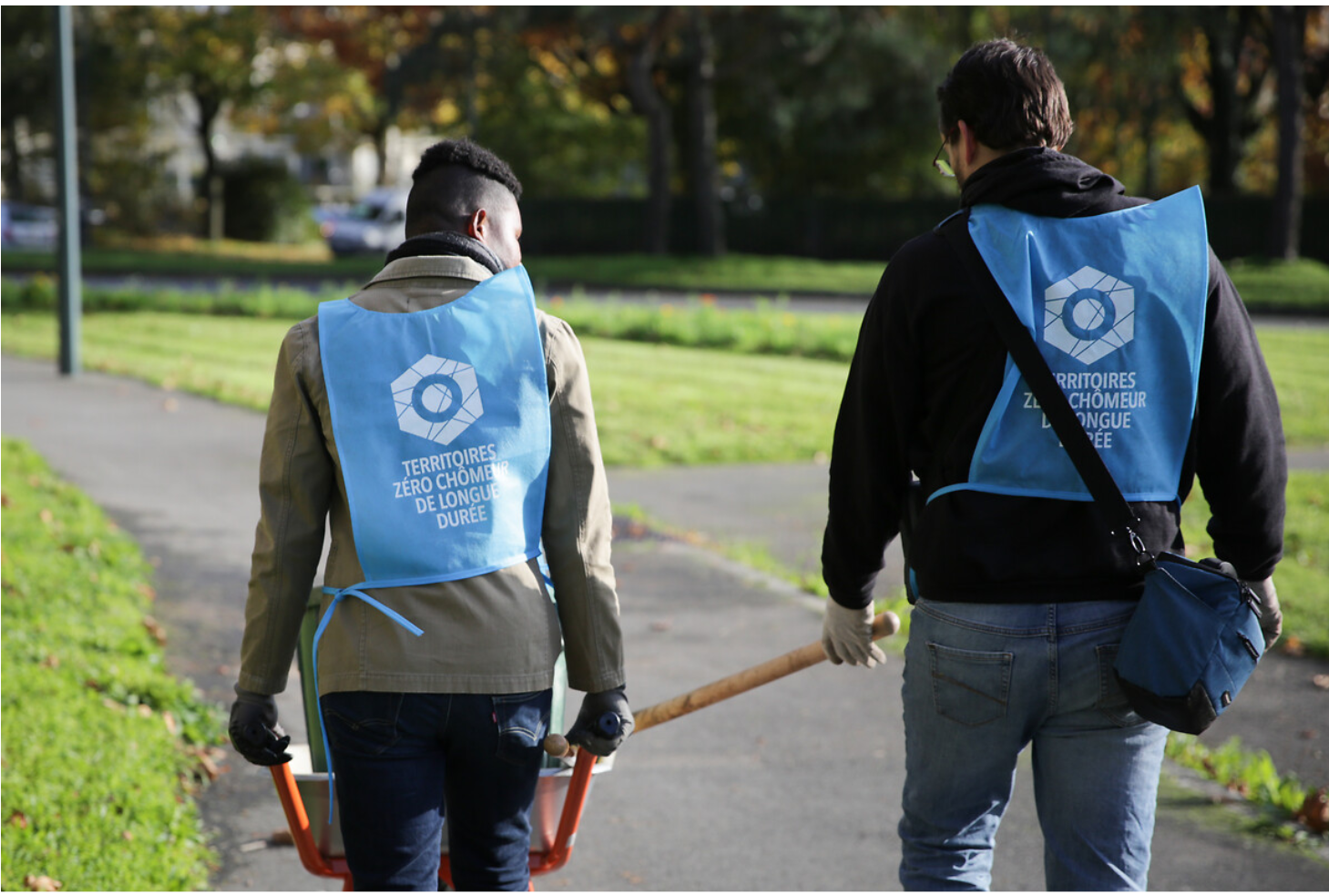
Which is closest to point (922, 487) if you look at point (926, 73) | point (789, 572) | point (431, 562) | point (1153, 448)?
point (1153, 448)

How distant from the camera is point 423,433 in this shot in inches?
91.5

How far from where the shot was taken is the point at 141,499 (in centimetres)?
770

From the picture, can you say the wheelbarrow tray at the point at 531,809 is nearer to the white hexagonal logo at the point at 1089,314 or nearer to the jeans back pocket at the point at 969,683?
the jeans back pocket at the point at 969,683

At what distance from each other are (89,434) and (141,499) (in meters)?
1.89

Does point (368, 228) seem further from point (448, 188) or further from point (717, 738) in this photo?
point (448, 188)

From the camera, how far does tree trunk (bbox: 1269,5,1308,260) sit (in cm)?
2561

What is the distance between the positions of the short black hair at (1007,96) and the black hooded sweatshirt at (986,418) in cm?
5

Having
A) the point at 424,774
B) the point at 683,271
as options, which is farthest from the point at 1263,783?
the point at 683,271

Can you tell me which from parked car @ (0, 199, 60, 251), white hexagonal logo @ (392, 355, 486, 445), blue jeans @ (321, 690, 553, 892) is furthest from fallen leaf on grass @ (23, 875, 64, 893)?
parked car @ (0, 199, 60, 251)

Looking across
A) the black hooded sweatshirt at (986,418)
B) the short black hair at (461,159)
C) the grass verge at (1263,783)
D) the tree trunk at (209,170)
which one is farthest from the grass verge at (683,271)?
the short black hair at (461,159)

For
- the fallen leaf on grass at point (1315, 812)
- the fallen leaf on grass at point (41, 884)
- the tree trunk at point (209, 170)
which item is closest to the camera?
the fallen leaf on grass at point (41, 884)

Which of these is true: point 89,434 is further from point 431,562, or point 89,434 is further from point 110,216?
point 110,216

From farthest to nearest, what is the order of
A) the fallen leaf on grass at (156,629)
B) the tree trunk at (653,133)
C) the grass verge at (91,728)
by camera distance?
the tree trunk at (653,133), the fallen leaf on grass at (156,629), the grass verge at (91,728)

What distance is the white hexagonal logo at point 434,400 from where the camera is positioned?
2.32 m
